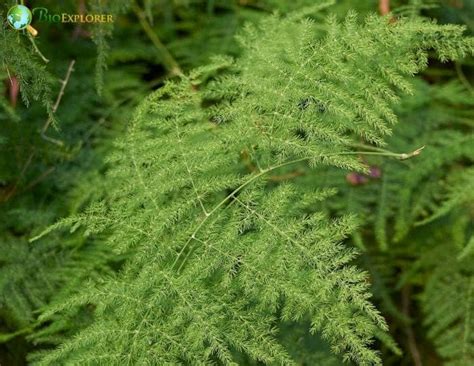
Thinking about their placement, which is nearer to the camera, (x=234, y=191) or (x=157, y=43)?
(x=234, y=191)

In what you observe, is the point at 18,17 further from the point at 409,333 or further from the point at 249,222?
the point at 409,333

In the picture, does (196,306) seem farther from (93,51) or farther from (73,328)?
(93,51)

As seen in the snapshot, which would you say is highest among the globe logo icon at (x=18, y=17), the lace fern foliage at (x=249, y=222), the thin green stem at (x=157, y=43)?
the globe logo icon at (x=18, y=17)

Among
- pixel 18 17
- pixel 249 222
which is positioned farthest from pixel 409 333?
pixel 18 17

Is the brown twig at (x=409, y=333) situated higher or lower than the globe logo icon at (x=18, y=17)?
lower

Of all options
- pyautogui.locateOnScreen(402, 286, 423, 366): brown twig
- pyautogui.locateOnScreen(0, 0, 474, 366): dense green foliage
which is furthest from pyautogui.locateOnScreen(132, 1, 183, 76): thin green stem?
pyautogui.locateOnScreen(402, 286, 423, 366): brown twig

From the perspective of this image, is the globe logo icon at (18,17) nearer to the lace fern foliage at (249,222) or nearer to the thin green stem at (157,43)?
the lace fern foliage at (249,222)

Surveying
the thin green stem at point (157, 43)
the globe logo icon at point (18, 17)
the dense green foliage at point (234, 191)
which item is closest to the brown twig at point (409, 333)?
the dense green foliage at point (234, 191)
